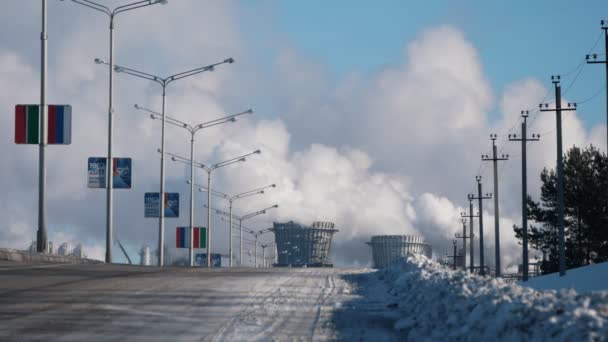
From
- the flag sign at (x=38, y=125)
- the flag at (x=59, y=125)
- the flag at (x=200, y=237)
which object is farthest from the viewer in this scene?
the flag at (x=200, y=237)

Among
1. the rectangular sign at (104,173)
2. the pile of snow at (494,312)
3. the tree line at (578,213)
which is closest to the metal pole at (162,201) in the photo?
the rectangular sign at (104,173)

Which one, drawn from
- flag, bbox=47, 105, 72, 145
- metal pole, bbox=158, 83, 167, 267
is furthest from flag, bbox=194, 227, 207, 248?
flag, bbox=47, 105, 72, 145

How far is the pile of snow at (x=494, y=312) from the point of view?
34.4 ft

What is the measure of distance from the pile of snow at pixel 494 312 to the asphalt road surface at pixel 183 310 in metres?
0.69

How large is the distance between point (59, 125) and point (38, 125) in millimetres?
932

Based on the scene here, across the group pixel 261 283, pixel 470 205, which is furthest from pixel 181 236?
pixel 261 283

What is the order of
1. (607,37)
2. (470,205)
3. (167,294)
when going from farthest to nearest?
(470,205), (607,37), (167,294)

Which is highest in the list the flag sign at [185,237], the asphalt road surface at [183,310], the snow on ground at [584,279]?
the flag sign at [185,237]

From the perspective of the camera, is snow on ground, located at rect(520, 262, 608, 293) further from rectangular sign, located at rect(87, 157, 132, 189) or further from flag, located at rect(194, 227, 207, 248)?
flag, located at rect(194, 227, 207, 248)

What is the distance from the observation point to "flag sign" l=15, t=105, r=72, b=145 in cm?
4844

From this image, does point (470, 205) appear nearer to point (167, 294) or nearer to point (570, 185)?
point (570, 185)

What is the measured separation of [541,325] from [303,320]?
7.10 meters

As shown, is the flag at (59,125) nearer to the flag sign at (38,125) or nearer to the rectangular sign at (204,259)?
the flag sign at (38,125)

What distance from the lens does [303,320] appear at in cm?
1766
